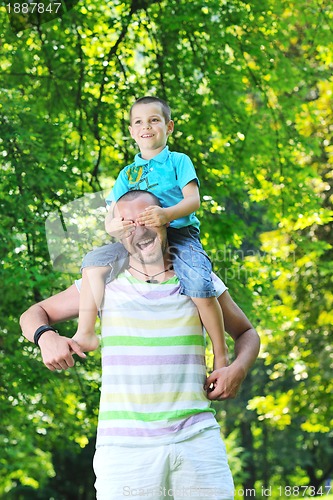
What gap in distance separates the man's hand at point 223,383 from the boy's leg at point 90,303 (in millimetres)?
216

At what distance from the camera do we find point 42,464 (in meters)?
11.3

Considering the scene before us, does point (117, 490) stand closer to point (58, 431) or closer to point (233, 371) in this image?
point (233, 371)

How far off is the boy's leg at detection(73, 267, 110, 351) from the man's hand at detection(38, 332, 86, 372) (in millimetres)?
35

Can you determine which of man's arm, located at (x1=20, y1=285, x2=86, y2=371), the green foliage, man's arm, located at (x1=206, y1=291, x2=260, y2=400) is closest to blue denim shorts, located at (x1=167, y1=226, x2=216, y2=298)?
man's arm, located at (x1=206, y1=291, x2=260, y2=400)

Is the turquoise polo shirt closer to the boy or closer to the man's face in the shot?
the boy

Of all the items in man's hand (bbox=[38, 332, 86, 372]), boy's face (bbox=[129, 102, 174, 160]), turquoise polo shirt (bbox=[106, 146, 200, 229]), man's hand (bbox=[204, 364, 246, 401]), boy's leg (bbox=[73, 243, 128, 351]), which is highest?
boy's face (bbox=[129, 102, 174, 160])

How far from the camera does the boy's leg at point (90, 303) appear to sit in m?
1.73

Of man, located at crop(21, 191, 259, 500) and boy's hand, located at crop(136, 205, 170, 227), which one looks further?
boy's hand, located at crop(136, 205, 170, 227)

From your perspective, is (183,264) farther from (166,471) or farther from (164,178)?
(166,471)

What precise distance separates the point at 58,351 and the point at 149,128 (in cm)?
54

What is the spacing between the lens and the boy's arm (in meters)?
1.72

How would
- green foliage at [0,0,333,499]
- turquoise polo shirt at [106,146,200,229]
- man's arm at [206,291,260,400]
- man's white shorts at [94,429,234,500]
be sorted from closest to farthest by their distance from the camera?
1. man's white shorts at [94,429,234,500]
2. man's arm at [206,291,260,400]
3. turquoise polo shirt at [106,146,200,229]
4. green foliage at [0,0,333,499]

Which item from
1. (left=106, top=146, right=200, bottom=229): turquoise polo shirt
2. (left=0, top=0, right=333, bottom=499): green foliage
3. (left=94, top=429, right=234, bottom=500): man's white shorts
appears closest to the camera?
(left=94, top=429, right=234, bottom=500): man's white shorts

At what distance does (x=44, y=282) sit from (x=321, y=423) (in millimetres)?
4925
